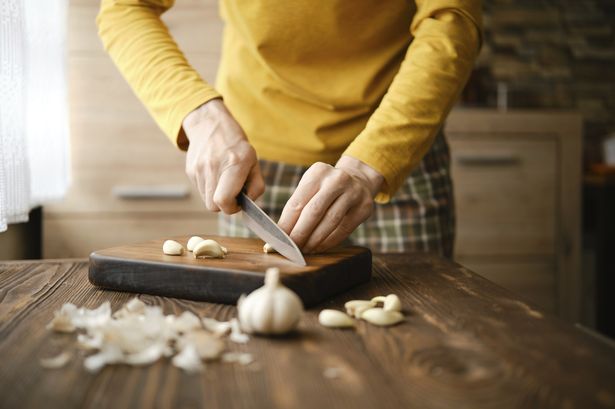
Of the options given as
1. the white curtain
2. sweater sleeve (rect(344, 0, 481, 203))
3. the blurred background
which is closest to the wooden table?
sweater sleeve (rect(344, 0, 481, 203))

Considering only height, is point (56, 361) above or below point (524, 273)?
above

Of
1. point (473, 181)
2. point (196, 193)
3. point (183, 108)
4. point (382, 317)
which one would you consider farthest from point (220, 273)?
point (473, 181)

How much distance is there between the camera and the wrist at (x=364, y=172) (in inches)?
29.1

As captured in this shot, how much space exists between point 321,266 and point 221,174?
199mm

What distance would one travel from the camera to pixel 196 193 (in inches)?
71.2

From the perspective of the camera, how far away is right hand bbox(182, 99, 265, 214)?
0.73 metres

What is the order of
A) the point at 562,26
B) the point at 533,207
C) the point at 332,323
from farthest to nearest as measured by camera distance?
1. the point at 562,26
2. the point at 533,207
3. the point at 332,323

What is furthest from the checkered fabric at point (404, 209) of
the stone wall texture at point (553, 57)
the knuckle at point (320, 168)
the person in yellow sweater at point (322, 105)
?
the stone wall texture at point (553, 57)

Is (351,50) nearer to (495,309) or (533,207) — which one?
(495,309)

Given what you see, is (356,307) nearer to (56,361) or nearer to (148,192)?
(56,361)

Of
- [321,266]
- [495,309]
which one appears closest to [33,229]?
[321,266]

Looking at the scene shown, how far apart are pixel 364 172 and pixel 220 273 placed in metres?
0.24

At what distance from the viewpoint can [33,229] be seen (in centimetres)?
Result: 172

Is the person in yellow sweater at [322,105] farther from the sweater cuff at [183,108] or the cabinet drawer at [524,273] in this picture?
the cabinet drawer at [524,273]
